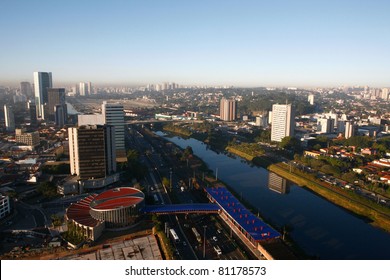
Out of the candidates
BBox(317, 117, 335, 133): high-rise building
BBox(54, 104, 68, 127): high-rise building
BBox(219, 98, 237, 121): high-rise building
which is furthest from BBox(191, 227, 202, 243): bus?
BBox(219, 98, 237, 121): high-rise building

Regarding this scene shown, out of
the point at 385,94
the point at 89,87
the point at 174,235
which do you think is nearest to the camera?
the point at 174,235

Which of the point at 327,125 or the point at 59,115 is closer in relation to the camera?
the point at 327,125

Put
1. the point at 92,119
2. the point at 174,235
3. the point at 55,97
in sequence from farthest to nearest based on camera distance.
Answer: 1. the point at 55,97
2. the point at 92,119
3. the point at 174,235

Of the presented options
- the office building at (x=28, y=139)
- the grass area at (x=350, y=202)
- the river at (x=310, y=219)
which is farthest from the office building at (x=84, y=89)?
the grass area at (x=350, y=202)

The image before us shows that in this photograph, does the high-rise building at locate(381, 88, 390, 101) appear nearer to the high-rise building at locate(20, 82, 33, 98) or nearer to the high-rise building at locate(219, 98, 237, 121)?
the high-rise building at locate(219, 98, 237, 121)

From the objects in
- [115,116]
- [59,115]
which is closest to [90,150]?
[115,116]

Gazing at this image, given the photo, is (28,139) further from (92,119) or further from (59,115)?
(59,115)

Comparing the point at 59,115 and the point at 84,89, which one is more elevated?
the point at 84,89
